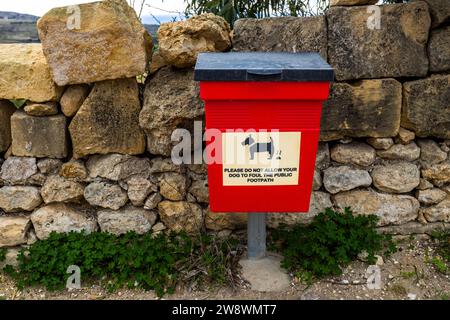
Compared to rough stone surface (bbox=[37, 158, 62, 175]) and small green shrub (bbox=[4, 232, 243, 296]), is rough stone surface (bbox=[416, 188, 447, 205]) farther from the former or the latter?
rough stone surface (bbox=[37, 158, 62, 175])

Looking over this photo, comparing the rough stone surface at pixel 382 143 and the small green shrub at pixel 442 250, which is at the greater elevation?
the rough stone surface at pixel 382 143

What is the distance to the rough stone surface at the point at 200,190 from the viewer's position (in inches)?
121

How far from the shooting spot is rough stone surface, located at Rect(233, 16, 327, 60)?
9.21ft

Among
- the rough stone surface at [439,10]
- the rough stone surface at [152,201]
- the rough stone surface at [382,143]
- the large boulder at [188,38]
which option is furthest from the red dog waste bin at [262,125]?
the rough stone surface at [439,10]

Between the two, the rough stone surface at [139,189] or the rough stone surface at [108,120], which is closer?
the rough stone surface at [108,120]

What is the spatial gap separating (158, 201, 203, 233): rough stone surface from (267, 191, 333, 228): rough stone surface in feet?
1.79

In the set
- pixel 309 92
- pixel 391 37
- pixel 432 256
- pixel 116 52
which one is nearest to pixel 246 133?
pixel 309 92

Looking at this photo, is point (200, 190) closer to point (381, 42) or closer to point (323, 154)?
point (323, 154)

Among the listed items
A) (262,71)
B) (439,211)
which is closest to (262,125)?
(262,71)

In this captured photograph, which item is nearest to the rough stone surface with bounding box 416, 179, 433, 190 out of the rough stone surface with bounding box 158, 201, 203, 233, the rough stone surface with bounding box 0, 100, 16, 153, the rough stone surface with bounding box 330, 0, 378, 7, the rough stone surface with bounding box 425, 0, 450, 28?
the rough stone surface with bounding box 425, 0, 450, 28

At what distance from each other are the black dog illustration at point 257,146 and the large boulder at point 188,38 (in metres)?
0.82

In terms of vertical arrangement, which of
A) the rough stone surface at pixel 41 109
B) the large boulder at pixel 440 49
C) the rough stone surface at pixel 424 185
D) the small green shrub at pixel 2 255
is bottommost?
the small green shrub at pixel 2 255

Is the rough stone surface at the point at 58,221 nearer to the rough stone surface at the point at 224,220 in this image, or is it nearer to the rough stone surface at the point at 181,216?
the rough stone surface at the point at 181,216

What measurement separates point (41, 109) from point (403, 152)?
260cm
